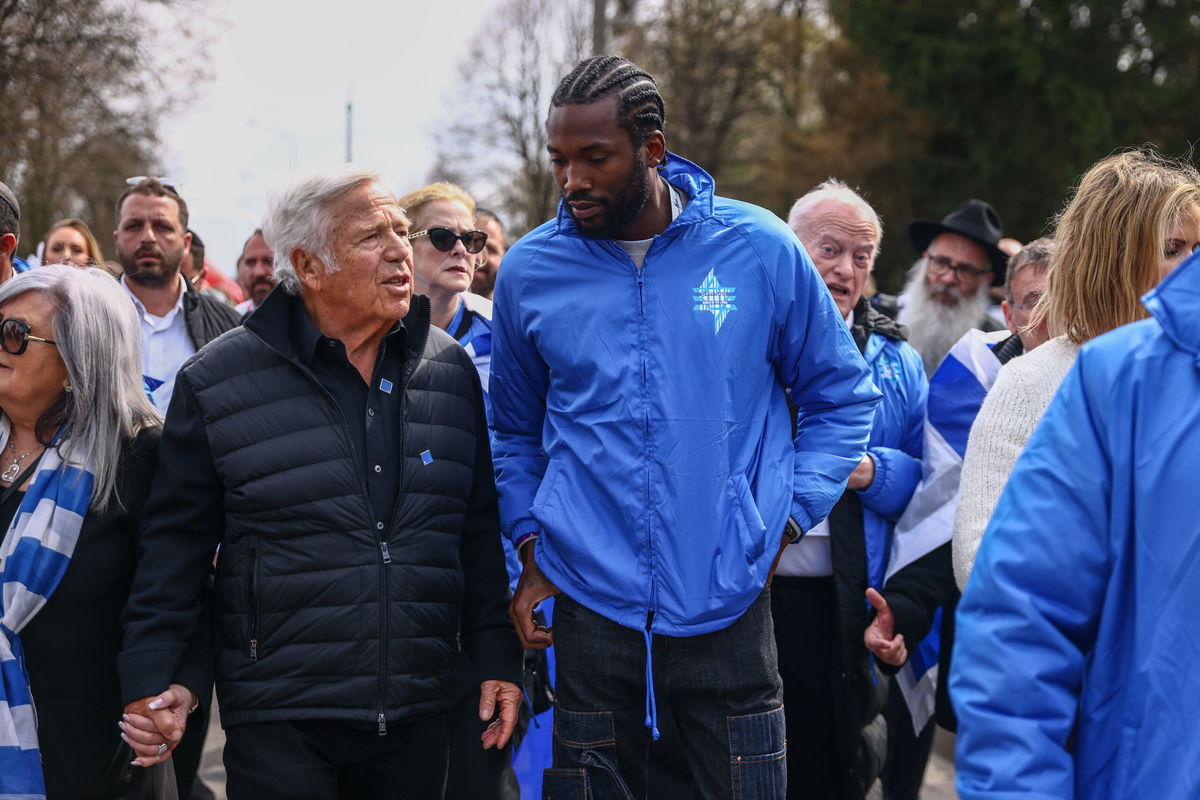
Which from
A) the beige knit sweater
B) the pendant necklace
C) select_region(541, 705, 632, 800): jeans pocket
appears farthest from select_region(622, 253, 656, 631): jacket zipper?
the pendant necklace

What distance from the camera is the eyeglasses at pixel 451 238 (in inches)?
185

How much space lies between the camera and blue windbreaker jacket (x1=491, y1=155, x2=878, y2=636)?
9.06 ft

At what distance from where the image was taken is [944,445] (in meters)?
3.89

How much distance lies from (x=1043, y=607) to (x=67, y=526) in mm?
2336

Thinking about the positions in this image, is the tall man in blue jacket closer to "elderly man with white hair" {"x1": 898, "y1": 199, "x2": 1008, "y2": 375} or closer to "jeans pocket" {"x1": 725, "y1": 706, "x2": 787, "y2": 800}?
"jeans pocket" {"x1": 725, "y1": 706, "x2": 787, "y2": 800}

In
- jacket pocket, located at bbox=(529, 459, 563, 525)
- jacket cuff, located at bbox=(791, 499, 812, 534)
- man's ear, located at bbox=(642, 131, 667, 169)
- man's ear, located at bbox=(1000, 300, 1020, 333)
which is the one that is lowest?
jacket cuff, located at bbox=(791, 499, 812, 534)

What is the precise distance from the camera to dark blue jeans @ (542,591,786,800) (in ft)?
9.17

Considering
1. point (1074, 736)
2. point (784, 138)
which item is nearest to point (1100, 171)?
point (1074, 736)

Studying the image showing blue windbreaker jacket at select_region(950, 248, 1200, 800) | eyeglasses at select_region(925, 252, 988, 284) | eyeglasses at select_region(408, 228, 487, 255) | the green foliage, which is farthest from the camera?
the green foliage

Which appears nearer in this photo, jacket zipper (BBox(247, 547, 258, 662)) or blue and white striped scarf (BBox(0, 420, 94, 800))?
jacket zipper (BBox(247, 547, 258, 662))

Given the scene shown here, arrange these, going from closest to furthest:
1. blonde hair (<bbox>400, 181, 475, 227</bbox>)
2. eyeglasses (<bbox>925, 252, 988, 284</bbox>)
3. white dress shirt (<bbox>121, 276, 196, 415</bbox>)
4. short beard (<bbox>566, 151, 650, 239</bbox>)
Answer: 1. short beard (<bbox>566, 151, 650, 239</bbox>)
2. blonde hair (<bbox>400, 181, 475, 227</bbox>)
3. white dress shirt (<bbox>121, 276, 196, 415</bbox>)
4. eyeglasses (<bbox>925, 252, 988, 284</bbox>)

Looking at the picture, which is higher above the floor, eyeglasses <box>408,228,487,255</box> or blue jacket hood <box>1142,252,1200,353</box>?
blue jacket hood <box>1142,252,1200,353</box>

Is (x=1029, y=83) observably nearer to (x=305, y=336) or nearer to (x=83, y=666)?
(x=305, y=336)

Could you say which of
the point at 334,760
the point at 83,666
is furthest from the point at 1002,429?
the point at 83,666
